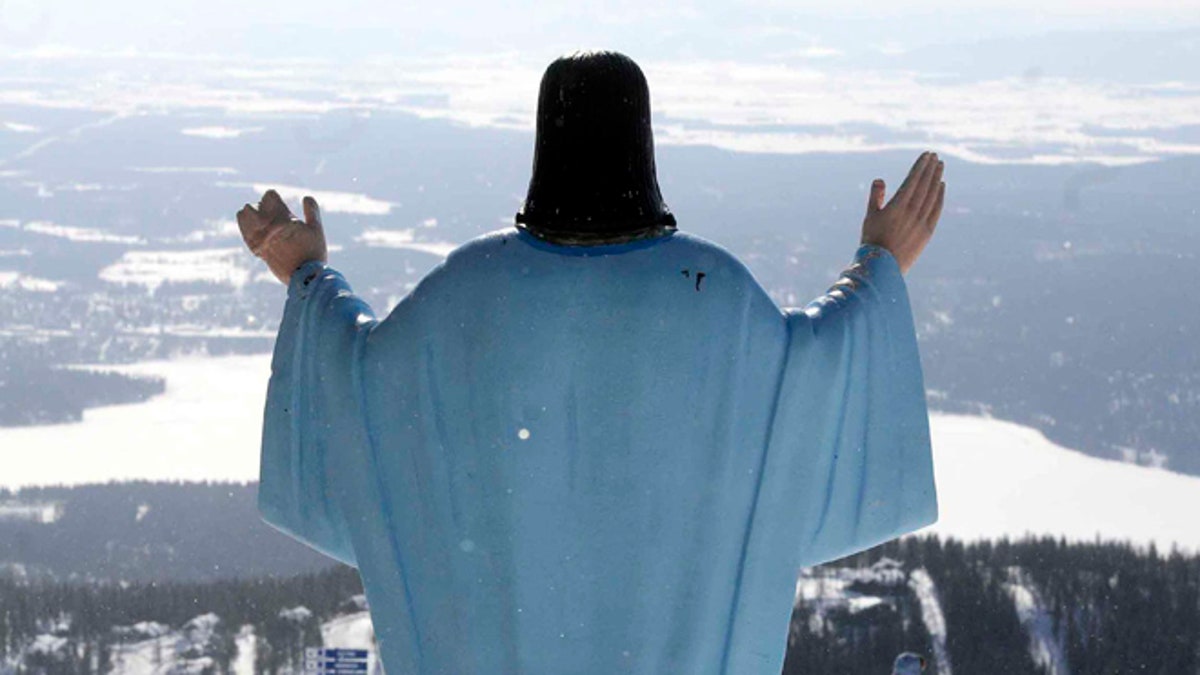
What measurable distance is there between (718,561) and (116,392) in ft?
661

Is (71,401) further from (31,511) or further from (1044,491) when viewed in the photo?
(1044,491)

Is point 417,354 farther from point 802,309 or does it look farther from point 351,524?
point 802,309

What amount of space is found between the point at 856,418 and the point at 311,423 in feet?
3.04

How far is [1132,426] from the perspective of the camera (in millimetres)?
187125

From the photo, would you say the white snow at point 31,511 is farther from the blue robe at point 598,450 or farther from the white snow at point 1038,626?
the blue robe at point 598,450

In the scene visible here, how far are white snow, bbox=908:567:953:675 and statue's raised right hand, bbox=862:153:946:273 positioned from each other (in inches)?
3024

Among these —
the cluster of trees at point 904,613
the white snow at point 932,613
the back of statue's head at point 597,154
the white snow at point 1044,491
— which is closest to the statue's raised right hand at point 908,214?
the back of statue's head at point 597,154

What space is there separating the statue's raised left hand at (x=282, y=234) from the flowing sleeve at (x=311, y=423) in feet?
0.28

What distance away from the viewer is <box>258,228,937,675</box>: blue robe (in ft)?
8.72

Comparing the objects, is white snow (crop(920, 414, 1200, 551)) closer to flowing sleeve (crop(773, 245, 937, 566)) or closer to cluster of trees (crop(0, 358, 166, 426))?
cluster of trees (crop(0, 358, 166, 426))

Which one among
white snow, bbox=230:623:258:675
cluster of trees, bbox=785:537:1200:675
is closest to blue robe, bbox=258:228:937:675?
cluster of trees, bbox=785:537:1200:675

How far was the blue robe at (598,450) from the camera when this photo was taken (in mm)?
2658

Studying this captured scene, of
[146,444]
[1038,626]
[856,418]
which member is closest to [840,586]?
[1038,626]

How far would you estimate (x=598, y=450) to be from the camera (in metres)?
2.68
